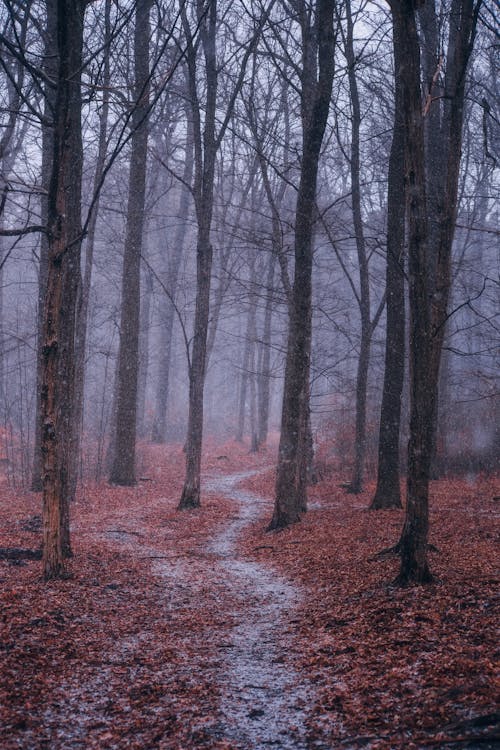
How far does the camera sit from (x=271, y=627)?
635 cm

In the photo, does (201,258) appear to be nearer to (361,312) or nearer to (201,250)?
(201,250)

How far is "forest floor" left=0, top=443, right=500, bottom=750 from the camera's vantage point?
13.0ft

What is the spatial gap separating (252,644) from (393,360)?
337 inches

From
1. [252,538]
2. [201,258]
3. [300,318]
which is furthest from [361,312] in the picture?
[252,538]

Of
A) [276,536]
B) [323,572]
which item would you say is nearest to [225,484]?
[276,536]

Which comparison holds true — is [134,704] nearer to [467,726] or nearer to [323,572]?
[467,726]

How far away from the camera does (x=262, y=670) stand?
5164mm

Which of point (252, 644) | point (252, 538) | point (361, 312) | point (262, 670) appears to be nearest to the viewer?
point (262, 670)

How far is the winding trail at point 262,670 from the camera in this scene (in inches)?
160

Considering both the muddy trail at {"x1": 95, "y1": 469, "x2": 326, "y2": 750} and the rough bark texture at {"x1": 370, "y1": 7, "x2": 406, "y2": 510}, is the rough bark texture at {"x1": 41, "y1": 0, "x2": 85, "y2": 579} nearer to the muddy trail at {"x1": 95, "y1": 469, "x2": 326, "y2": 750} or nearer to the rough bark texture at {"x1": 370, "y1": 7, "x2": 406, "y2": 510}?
the muddy trail at {"x1": 95, "y1": 469, "x2": 326, "y2": 750}

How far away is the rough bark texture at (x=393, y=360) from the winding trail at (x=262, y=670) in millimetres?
4660

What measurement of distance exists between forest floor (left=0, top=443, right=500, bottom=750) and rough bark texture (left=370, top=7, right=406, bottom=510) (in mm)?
2255

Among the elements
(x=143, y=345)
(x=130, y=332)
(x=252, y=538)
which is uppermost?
(x=143, y=345)

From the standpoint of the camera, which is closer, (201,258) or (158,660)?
(158,660)
